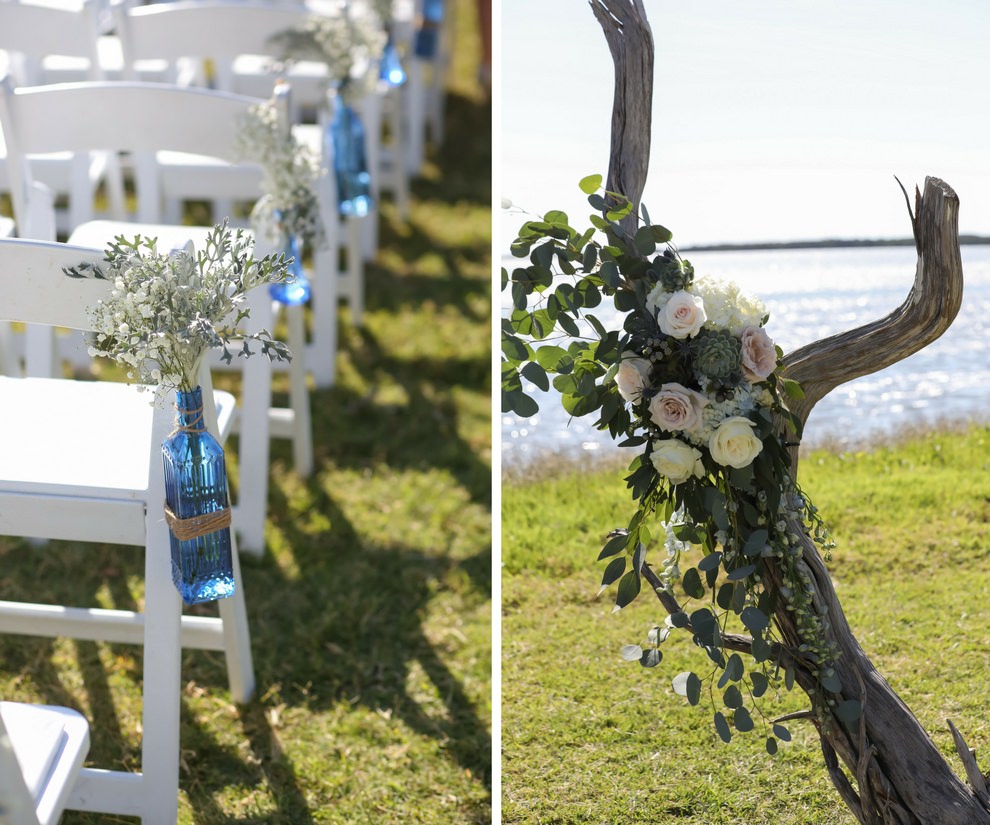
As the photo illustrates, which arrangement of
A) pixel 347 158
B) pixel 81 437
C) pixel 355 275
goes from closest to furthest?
pixel 81 437 < pixel 347 158 < pixel 355 275

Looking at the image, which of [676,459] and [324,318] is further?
[324,318]

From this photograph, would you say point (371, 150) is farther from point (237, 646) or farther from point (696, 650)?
point (696, 650)

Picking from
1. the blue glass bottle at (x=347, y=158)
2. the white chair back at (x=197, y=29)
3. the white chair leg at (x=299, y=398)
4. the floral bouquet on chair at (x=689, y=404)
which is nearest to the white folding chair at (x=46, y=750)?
the floral bouquet on chair at (x=689, y=404)

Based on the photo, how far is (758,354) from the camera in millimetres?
1631

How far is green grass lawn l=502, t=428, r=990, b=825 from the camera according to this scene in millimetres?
2113

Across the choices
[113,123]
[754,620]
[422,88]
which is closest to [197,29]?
[113,123]

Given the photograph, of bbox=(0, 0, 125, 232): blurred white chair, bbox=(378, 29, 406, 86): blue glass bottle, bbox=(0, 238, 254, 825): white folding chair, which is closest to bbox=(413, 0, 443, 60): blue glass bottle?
bbox=(378, 29, 406, 86): blue glass bottle

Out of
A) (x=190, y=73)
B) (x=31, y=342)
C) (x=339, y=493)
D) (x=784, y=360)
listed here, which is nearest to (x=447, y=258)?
(x=190, y=73)

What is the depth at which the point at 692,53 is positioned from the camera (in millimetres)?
2543

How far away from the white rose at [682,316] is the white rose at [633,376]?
0.08 m

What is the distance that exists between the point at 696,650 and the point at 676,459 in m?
0.89

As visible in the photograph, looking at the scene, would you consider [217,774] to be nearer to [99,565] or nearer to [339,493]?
[99,565]

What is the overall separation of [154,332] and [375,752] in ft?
3.55

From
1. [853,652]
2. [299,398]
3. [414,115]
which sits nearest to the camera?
[853,652]
